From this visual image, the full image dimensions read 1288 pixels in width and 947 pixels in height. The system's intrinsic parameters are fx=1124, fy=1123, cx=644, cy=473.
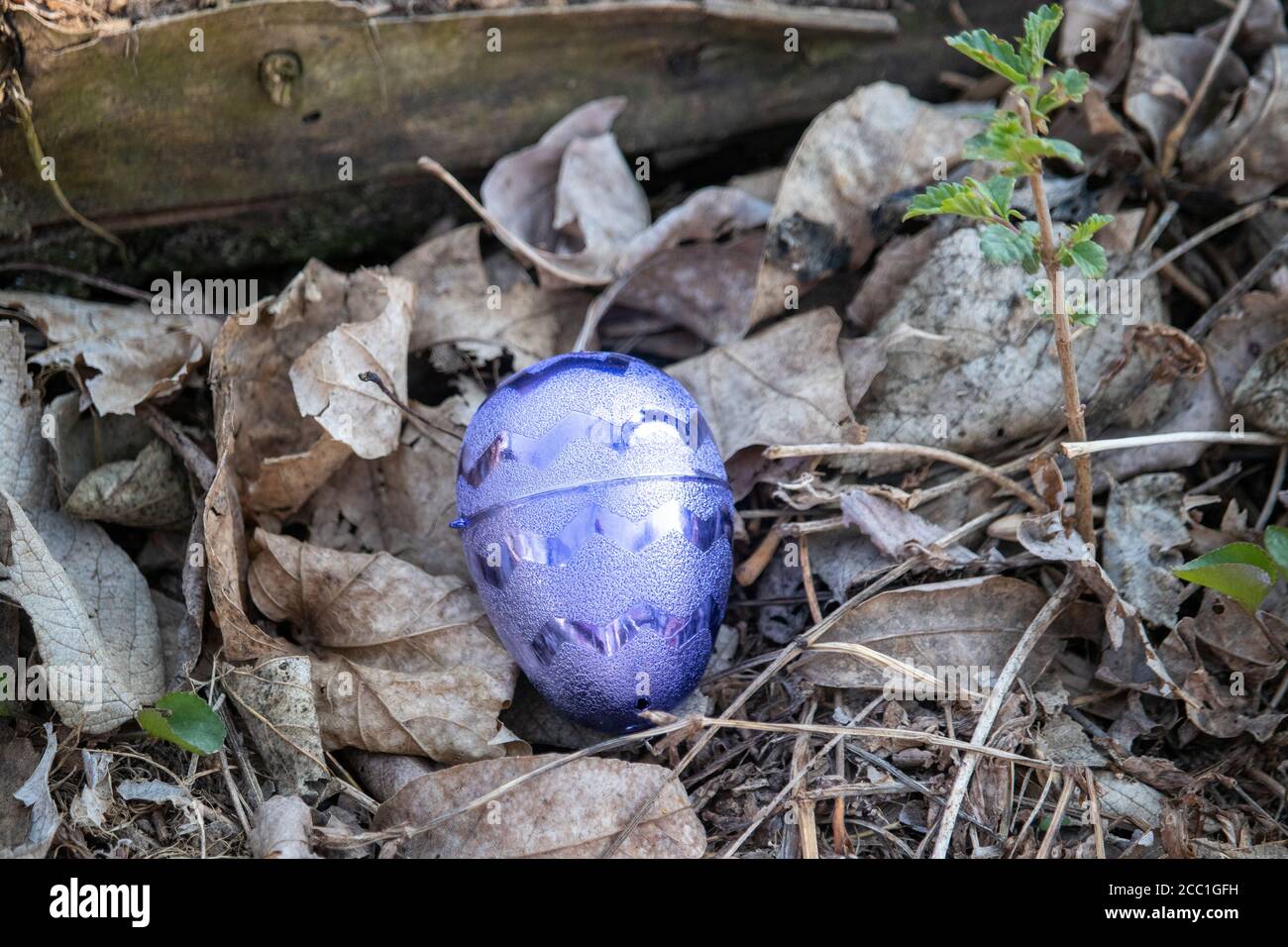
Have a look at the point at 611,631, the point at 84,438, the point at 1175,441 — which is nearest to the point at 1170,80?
the point at 1175,441

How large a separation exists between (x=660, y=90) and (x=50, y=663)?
2064mm

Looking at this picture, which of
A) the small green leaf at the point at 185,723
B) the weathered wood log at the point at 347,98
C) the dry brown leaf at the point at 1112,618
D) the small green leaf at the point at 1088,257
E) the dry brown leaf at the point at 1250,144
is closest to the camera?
the small green leaf at the point at 1088,257

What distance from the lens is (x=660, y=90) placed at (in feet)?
10.1

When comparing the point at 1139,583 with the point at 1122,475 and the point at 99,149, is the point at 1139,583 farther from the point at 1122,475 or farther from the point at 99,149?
the point at 99,149

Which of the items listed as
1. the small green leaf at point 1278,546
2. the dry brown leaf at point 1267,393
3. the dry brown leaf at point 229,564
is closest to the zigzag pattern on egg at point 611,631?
the dry brown leaf at point 229,564

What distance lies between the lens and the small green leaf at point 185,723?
7.11ft

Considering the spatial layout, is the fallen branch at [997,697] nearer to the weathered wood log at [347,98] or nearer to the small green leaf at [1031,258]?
the small green leaf at [1031,258]

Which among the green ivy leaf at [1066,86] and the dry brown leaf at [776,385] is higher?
the green ivy leaf at [1066,86]

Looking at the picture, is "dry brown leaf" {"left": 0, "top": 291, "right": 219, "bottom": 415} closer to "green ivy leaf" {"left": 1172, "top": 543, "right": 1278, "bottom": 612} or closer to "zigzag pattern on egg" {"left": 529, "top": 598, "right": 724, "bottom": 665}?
"zigzag pattern on egg" {"left": 529, "top": 598, "right": 724, "bottom": 665}

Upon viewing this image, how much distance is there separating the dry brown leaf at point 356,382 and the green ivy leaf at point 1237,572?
5.66ft

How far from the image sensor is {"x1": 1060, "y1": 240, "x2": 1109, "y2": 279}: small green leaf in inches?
81.2

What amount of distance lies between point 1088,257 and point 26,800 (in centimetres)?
219

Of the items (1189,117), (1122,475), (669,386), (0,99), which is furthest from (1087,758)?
(0,99)

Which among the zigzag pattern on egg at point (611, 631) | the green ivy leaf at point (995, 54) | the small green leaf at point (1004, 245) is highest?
the green ivy leaf at point (995, 54)
